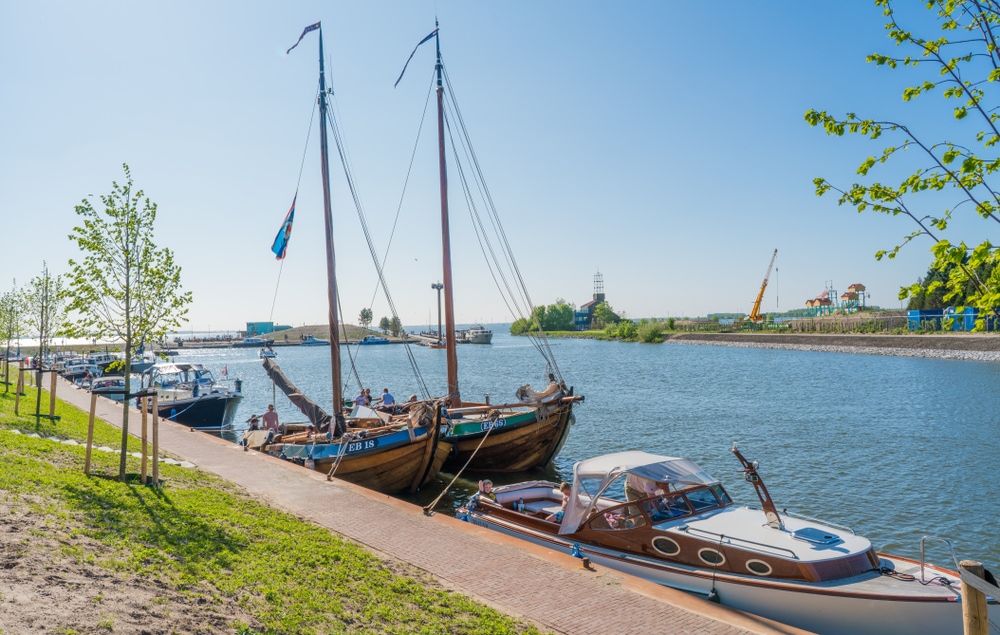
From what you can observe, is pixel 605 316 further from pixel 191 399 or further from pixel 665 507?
pixel 665 507

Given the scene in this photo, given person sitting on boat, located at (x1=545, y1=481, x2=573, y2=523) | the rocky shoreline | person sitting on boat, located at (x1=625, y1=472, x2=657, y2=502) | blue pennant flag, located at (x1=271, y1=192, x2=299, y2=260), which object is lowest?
person sitting on boat, located at (x1=545, y1=481, x2=573, y2=523)

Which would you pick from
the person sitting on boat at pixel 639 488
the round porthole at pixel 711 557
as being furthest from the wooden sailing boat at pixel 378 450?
the round porthole at pixel 711 557

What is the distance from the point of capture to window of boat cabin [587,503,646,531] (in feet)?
37.2

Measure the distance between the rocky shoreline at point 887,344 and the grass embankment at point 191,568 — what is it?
69.7m

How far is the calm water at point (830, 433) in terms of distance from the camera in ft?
57.0

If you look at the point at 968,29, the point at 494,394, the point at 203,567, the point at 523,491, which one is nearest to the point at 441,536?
the point at 523,491

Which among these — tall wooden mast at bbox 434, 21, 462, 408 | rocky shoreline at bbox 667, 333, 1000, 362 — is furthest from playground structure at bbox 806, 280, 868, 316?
tall wooden mast at bbox 434, 21, 462, 408

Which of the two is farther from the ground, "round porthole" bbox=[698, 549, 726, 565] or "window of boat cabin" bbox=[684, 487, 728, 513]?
"window of boat cabin" bbox=[684, 487, 728, 513]

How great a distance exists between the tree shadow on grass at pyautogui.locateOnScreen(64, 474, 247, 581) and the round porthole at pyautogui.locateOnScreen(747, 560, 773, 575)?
7.38 m

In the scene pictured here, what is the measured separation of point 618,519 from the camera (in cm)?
1161

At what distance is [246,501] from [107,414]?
57.9 ft

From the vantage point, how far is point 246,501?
12430mm

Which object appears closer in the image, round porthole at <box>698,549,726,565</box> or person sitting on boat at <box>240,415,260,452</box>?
round porthole at <box>698,549,726,565</box>

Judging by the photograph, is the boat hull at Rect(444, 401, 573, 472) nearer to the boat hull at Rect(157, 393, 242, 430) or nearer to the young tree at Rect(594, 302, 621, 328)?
the boat hull at Rect(157, 393, 242, 430)
